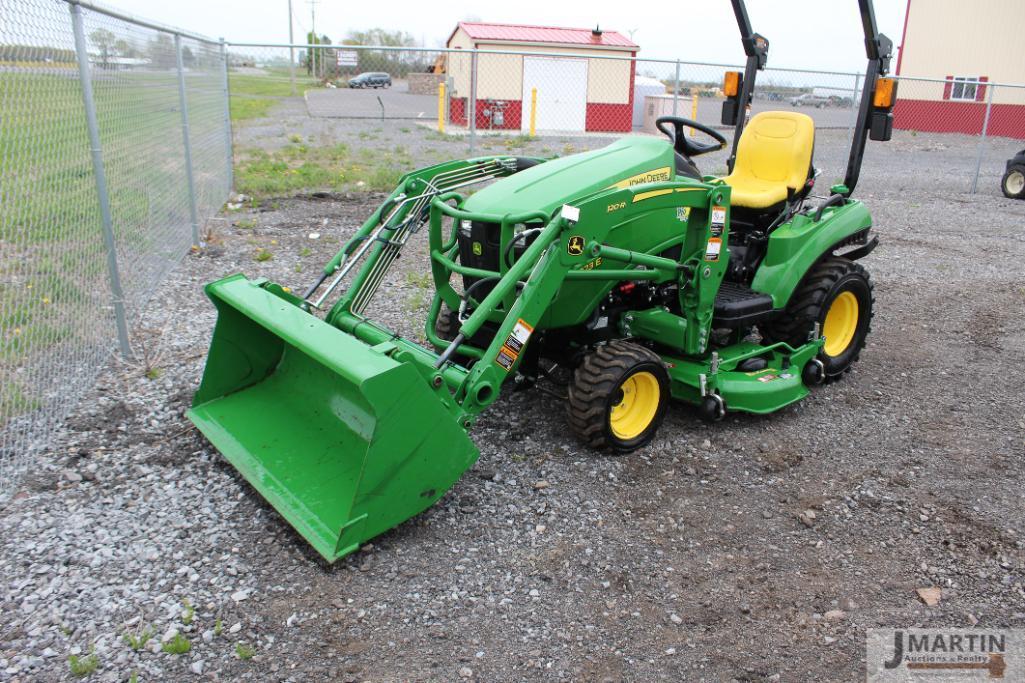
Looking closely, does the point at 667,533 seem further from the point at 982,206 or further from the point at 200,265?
the point at 982,206

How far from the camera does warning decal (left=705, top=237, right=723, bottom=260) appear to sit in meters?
4.20

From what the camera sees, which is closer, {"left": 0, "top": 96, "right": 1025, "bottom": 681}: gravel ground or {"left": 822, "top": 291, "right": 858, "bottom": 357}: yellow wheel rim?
{"left": 0, "top": 96, "right": 1025, "bottom": 681}: gravel ground

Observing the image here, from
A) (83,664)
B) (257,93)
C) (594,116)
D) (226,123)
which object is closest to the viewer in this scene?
(83,664)

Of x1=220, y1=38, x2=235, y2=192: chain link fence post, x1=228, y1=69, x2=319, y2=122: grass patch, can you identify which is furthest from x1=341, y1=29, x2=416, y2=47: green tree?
x1=220, y1=38, x2=235, y2=192: chain link fence post

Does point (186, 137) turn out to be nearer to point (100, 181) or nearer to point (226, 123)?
point (100, 181)

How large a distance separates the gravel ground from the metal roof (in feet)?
66.8

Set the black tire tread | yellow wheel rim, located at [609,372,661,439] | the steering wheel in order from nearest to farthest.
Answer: the black tire tread, yellow wheel rim, located at [609,372,661,439], the steering wheel

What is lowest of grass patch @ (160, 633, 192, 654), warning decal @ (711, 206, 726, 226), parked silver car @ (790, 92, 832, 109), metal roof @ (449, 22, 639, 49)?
grass patch @ (160, 633, 192, 654)

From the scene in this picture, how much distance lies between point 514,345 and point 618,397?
79 cm

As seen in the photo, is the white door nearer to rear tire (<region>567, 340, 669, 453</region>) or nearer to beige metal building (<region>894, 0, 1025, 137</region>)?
beige metal building (<region>894, 0, 1025, 137</region>)

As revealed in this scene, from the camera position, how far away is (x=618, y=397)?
4.05m

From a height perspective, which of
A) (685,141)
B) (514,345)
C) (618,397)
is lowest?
(618,397)

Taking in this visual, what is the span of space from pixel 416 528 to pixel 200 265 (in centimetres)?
478

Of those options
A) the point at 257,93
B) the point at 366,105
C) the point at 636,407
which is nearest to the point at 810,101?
the point at 257,93
